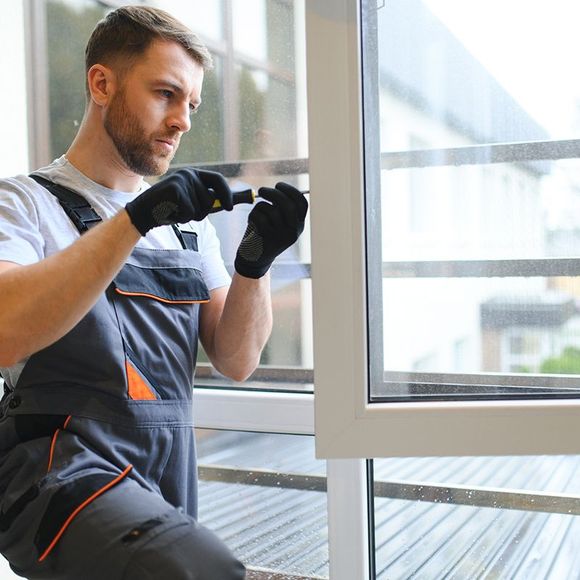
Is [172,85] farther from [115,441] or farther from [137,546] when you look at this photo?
[137,546]

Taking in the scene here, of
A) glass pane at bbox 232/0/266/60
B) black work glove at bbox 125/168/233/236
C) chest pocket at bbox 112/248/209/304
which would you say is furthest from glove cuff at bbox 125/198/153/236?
glass pane at bbox 232/0/266/60

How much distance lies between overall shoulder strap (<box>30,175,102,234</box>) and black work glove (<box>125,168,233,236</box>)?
0.19m

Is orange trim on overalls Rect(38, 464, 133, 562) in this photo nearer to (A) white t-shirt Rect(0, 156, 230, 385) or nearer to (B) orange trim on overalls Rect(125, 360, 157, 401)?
(B) orange trim on overalls Rect(125, 360, 157, 401)

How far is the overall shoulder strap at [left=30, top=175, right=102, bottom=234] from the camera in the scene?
1355 millimetres

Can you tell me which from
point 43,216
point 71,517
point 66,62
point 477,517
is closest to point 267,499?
point 477,517

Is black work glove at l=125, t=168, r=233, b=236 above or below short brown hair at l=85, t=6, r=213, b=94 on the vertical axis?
below

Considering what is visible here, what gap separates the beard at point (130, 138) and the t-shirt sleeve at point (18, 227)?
0.63 ft

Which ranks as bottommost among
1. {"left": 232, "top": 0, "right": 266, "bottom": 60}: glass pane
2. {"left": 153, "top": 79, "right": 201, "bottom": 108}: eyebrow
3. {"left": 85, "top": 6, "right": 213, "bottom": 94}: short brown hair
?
{"left": 153, "top": 79, "right": 201, "bottom": 108}: eyebrow

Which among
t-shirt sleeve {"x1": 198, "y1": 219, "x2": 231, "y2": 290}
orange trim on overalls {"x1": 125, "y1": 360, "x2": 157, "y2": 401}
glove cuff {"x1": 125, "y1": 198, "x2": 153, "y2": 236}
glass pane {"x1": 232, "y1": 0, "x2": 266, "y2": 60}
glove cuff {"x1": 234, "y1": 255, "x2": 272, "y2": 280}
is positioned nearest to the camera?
glove cuff {"x1": 125, "y1": 198, "x2": 153, "y2": 236}

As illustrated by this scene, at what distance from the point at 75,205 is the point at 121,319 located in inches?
8.5

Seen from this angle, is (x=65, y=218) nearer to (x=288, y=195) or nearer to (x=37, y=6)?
(x=288, y=195)

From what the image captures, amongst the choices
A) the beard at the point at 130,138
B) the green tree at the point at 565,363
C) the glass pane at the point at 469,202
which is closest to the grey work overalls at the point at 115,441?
the beard at the point at 130,138

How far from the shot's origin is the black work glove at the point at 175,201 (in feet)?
3.90

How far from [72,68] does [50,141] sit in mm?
184
